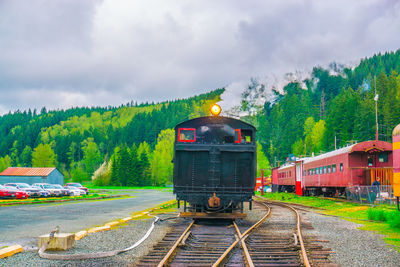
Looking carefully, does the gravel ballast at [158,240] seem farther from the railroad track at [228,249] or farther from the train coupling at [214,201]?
the train coupling at [214,201]

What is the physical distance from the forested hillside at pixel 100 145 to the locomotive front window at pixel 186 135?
76943mm

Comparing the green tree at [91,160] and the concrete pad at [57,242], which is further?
the green tree at [91,160]

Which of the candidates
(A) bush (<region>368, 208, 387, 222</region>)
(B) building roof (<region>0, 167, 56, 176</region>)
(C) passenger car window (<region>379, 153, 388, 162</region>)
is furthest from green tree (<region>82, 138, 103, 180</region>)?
(A) bush (<region>368, 208, 387, 222</region>)

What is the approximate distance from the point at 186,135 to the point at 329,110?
10932cm

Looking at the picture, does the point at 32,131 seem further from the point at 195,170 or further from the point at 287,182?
the point at 195,170

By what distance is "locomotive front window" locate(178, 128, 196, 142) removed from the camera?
12914mm

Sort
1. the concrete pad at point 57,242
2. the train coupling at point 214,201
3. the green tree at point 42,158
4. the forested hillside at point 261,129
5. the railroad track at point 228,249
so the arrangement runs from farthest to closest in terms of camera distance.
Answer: the green tree at point 42,158
the forested hillside at point 261,129
the train coupling at point 214,201
the concrete pad at point 57,242
the railroad track at point 228,249

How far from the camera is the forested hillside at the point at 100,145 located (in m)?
91.0

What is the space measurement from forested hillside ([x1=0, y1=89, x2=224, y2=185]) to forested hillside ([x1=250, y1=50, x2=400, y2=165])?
2445 centimetres

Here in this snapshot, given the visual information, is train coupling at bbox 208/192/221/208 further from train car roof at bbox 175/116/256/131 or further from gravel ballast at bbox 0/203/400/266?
train car roof at bbox 175/116/256/131

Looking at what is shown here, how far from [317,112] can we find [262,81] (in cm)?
2910

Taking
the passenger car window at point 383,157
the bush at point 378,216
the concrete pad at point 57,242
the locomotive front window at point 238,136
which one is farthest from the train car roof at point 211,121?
the passenger car window at point 383,157

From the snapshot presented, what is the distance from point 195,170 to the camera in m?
12.6

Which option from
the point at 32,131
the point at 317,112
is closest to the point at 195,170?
the point at 317,112
